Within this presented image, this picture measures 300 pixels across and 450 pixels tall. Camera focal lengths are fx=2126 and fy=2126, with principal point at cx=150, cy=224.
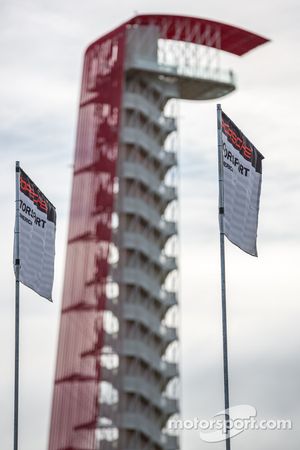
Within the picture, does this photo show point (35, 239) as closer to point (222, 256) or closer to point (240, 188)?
point (222, 256)

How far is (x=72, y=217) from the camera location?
132125 mm

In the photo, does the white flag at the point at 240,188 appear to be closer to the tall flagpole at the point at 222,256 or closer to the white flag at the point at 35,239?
the tall flagpole at the point at 222,256

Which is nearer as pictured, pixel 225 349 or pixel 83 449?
pixel 83 449

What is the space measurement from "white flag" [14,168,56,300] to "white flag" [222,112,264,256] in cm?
1493

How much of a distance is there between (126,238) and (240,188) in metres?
16.9

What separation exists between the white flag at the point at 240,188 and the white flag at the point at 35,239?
49.0ft

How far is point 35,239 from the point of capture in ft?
495

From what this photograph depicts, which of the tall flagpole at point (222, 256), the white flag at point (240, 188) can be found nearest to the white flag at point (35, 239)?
the tall flagpole at point (222, 256)

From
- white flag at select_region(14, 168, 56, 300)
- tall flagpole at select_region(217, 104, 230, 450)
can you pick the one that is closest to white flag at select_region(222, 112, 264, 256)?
tall flagpole at select_region(217, 104, 230, 450)

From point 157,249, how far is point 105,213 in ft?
14.6

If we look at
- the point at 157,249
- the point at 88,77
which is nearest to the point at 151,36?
the point at 88,77

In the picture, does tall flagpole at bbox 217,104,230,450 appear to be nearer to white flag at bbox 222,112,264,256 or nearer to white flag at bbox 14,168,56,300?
white flag at bbox 222,112,264,256

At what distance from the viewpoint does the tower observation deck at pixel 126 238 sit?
129 metres

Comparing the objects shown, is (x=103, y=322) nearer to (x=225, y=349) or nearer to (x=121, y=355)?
(x=121, y=355)
